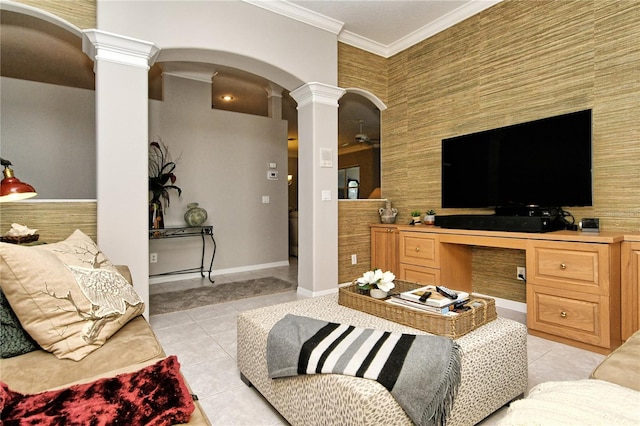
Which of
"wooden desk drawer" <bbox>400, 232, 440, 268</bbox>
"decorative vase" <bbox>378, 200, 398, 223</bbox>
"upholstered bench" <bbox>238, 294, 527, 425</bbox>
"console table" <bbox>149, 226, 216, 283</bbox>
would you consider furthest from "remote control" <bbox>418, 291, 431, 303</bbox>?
"console table" <bbox>149, 226, 216, 283</bbox>

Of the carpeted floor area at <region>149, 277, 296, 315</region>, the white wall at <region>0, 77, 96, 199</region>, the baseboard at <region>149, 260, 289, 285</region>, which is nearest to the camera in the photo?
the carpeted floor area at <region>149, 277, 296, 315</region>

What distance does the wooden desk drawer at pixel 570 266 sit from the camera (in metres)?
2.14

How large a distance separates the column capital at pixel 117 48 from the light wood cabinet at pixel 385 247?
9.16 feet

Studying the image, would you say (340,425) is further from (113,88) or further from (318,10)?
(318,10)

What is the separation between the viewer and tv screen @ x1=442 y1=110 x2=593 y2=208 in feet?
8.29

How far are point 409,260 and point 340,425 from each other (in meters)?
2.46

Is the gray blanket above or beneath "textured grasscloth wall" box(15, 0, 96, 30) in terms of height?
beneath

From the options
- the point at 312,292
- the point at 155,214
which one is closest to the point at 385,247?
the point at 312,292

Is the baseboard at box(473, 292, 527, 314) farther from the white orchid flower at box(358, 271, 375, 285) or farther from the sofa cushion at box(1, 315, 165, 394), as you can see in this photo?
the sofa cushion at box(1, 315, 165, 394)

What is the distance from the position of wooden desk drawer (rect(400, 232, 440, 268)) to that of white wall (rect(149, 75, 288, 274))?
8.29ft

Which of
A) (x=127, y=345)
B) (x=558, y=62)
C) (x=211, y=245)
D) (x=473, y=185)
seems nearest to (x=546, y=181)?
(x=473, y=185)

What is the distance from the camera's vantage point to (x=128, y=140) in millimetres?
2592

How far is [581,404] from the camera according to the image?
728 mm

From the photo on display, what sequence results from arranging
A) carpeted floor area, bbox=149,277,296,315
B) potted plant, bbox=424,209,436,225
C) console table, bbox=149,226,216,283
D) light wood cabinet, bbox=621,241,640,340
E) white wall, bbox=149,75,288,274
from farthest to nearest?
white wall, bbox=149,75,288,274, console table, bbox=149,226,216,283, potted plant, bbox=424,209,436,225, carpeted floor area, bbox=149,277,296,315, light wood cabinet, bbox=621,241,640,340
